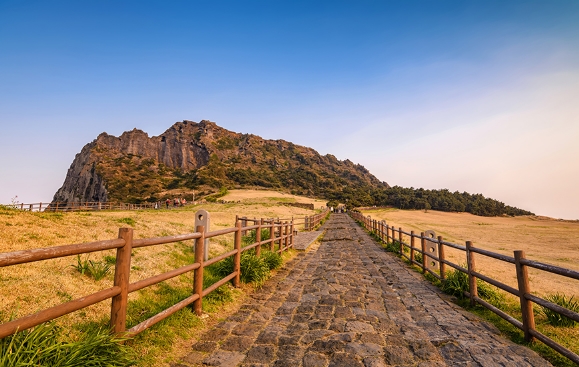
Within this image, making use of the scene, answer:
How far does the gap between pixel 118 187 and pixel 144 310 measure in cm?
Result: 14455

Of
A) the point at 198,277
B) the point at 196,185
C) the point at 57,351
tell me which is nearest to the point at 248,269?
the point at 198,277

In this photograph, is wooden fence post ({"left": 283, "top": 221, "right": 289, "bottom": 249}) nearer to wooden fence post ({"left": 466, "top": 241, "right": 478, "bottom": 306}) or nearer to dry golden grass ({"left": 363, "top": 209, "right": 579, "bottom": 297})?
wooden fence post ({"left": 466, "top": 241, "right": 478, "bottom": 306})

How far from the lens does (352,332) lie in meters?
4.52

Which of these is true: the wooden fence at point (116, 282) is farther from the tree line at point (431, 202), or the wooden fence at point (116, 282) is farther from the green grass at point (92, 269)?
the tree line at point (431, 202)

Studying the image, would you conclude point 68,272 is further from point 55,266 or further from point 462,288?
point 462,288

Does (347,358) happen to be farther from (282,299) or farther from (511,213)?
(511,213)

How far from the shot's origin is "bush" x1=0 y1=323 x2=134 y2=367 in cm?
246

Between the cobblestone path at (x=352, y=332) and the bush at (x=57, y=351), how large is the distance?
3.01 feet

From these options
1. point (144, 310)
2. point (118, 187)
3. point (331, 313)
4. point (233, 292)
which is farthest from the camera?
point (118, 187)

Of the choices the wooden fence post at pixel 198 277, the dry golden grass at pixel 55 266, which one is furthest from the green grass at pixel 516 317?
the dry golden grass at pixel 55 266

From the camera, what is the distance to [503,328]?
4875 mm

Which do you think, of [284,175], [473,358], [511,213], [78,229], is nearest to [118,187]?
[284,175]

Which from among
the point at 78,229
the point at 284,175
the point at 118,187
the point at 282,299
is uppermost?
the point at 284,175

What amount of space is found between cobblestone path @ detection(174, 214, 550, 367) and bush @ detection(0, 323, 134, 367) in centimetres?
92
